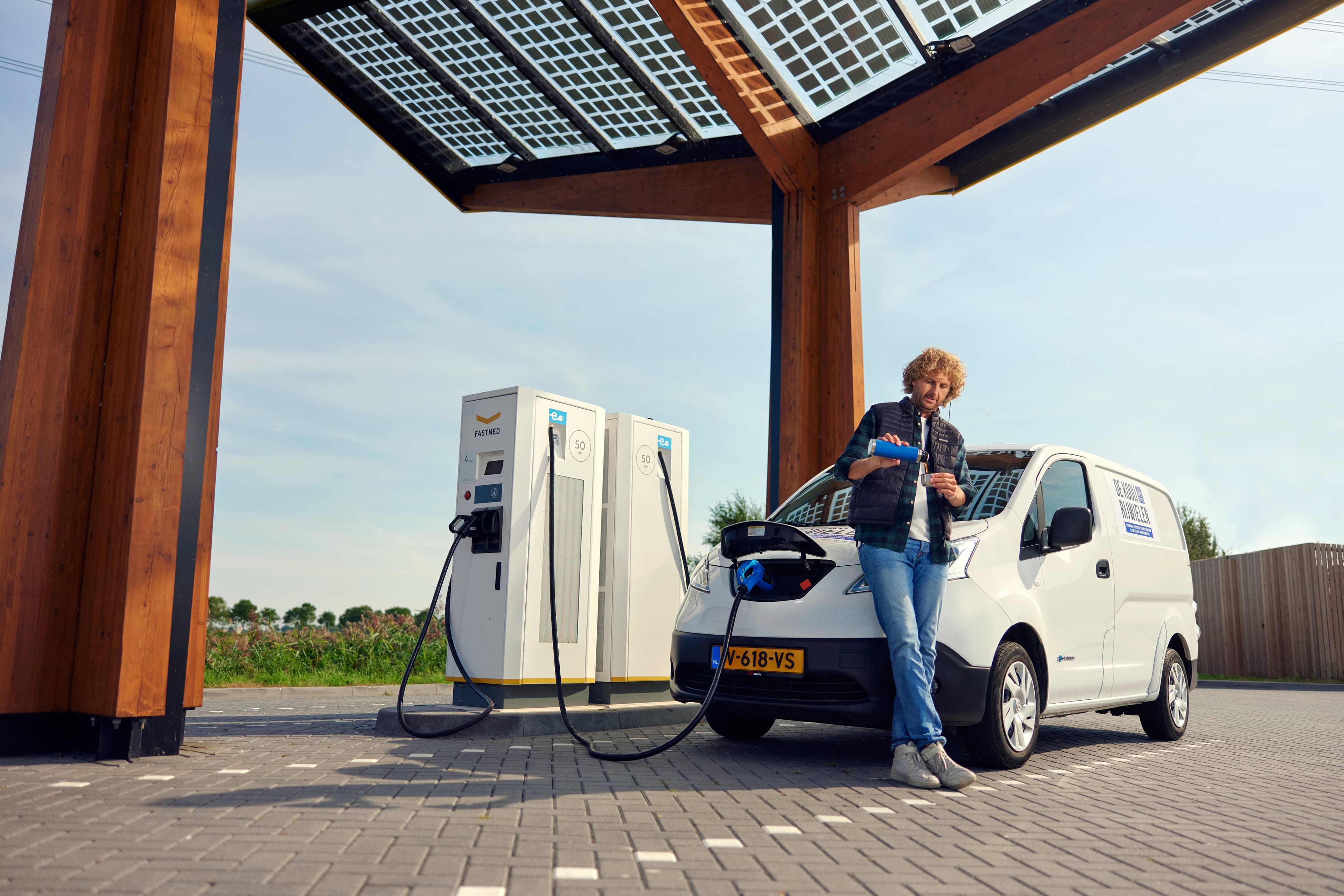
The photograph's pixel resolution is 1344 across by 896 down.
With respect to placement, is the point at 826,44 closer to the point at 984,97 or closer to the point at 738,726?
the point at 984,97

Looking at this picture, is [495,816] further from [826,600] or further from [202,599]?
[202,599]

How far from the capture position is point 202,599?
18.6ft

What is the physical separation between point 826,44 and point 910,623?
655 cm

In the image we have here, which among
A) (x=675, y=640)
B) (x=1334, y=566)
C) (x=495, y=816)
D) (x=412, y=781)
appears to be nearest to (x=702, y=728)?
(x=675, y=640)

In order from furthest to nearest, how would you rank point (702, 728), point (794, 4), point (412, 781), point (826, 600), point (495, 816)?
point (794, 4)
point (702, 728)
point (826, 600)
point (412, 781)
point (495, 816)

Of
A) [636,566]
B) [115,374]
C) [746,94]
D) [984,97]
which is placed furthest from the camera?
[746,94]

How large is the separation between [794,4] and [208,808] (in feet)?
26.5

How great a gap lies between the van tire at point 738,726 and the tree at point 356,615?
27.2 ft

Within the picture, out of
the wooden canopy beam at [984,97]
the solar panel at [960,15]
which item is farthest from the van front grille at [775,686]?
the solar panel at [960,15]

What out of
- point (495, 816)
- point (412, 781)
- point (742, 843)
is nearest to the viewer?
point (742, 843)

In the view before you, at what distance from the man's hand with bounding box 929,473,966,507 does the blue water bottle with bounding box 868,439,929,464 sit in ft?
0.44

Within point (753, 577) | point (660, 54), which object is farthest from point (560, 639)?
point (660, 54)

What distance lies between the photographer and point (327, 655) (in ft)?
40.9

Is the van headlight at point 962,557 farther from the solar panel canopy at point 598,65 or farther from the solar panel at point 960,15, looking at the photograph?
the solar panel at point 960,15
